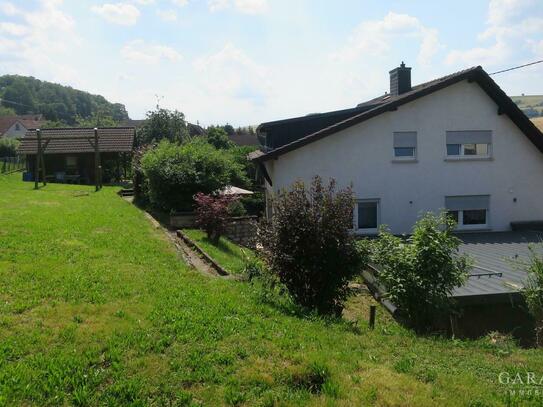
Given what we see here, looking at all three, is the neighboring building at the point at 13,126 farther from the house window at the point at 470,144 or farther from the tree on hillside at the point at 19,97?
the house window at the point at 470,144

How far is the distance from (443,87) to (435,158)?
2599 mm

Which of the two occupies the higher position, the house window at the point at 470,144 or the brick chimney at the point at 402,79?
the brick chimney at the point at 402,79

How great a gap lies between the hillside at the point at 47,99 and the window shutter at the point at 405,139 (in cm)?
10068

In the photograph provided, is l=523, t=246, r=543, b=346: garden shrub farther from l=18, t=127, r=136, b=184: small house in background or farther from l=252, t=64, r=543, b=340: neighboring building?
l=18, t=127, r=136, b=184: small house in background

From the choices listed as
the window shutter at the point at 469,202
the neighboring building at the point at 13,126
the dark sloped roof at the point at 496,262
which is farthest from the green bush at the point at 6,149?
the dark sloped roof at the point at 496,262

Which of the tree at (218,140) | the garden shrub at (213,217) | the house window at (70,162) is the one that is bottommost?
the garden shrub at (213,217)

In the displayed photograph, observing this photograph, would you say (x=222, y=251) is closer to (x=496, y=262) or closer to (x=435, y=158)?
(x=496, y=262)

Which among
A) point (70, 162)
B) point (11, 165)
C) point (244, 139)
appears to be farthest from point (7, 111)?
point (70, 162)

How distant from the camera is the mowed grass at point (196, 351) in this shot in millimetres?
4379

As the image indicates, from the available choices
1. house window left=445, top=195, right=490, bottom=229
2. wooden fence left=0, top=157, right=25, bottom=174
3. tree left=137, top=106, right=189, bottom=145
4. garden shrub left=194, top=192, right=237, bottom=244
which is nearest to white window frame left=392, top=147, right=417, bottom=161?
house window left=445, top=195, right=490, bottom=229

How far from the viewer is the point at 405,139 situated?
704 inches

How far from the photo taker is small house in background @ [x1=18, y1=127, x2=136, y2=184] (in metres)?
34.1

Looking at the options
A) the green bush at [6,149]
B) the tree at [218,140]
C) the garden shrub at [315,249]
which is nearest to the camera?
the garden shrub at [315,249]

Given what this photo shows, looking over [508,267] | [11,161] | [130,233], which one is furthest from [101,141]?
[508,267]
